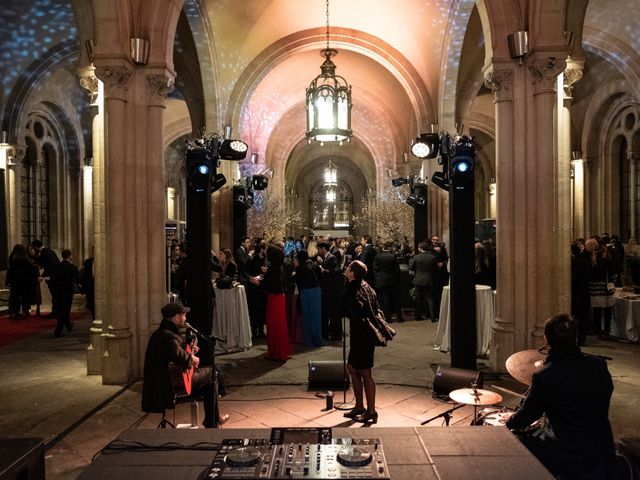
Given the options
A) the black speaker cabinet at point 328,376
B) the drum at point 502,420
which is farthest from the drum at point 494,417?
the black speaker cabinet at point 328,376

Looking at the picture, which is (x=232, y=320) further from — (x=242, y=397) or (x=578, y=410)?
(x=578, y=410)

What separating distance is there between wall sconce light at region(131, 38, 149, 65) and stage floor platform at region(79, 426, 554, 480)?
219 inches

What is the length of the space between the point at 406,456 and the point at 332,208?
41661 mm

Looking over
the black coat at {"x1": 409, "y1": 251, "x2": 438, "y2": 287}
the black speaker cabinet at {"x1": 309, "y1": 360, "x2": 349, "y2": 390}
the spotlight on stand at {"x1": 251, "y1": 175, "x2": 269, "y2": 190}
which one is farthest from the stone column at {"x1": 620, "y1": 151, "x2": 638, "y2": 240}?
the black speaker cabinet at {"x1": 309, "y1": 360, "x2": 349, "y2": 390}

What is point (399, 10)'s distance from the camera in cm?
1325

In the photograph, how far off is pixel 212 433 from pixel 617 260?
493 inches

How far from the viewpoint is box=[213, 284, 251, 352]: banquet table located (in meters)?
8.63

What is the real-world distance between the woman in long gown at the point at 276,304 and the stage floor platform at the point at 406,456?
5.32m

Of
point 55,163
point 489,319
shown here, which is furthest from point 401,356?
point 55,163

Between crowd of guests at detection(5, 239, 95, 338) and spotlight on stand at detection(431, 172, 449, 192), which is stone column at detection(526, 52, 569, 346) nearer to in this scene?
spotlight on stand at detection(431, 172, 449, 192)

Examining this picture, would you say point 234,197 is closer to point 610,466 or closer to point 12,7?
point 12,7

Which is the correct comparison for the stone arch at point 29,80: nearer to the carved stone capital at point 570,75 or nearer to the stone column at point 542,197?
the carved stone capital at point 570,75

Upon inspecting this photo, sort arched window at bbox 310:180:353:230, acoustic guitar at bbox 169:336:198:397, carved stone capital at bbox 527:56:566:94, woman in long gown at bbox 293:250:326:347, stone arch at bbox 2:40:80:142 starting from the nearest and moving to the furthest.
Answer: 1. acoustic guitar at bbox 169:336:198:397
2. carved stone capital at bbox 527:56:566:94
3. woman in long gown at bbox 293:250:326:347
4. stone arch at bbox 2:40:80:142
5. arched window at bbox 310:180:353:230

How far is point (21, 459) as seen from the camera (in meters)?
2.30
